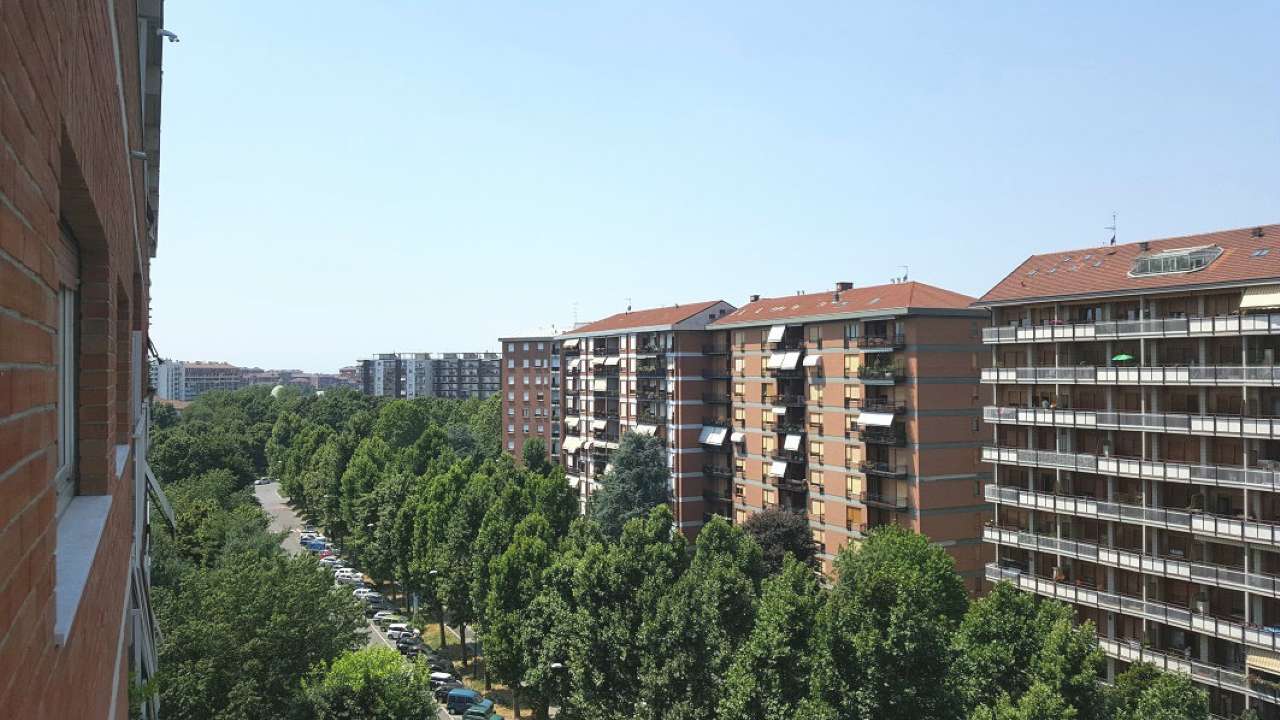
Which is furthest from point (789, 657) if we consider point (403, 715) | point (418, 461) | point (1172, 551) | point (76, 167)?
point (418, 461)

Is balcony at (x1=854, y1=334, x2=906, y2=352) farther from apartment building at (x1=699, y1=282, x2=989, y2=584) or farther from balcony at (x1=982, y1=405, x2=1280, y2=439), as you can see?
balcony at (x1=982, y1=405, x2=1280, y2=439)

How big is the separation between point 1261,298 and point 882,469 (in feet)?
65.3

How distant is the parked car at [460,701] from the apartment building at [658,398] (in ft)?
76.7

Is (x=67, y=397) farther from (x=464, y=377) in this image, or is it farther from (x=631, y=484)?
(x=464, y=377)

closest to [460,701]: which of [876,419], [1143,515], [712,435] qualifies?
[876,419]

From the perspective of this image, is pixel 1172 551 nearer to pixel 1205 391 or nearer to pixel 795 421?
pixel 1205 391

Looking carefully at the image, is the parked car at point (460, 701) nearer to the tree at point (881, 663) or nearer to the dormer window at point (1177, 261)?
the tree at point (881, 663)

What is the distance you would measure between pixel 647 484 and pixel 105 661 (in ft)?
173

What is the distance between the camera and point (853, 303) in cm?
5172

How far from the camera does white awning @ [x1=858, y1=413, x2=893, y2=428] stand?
4539 centimetres

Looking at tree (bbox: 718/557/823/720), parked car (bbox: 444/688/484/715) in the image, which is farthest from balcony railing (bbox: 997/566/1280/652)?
parked car (bbox: 444/688/484/715)

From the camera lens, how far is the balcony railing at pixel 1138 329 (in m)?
30.4

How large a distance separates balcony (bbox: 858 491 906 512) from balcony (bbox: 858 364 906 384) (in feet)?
20.0

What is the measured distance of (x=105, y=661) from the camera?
239 inches
